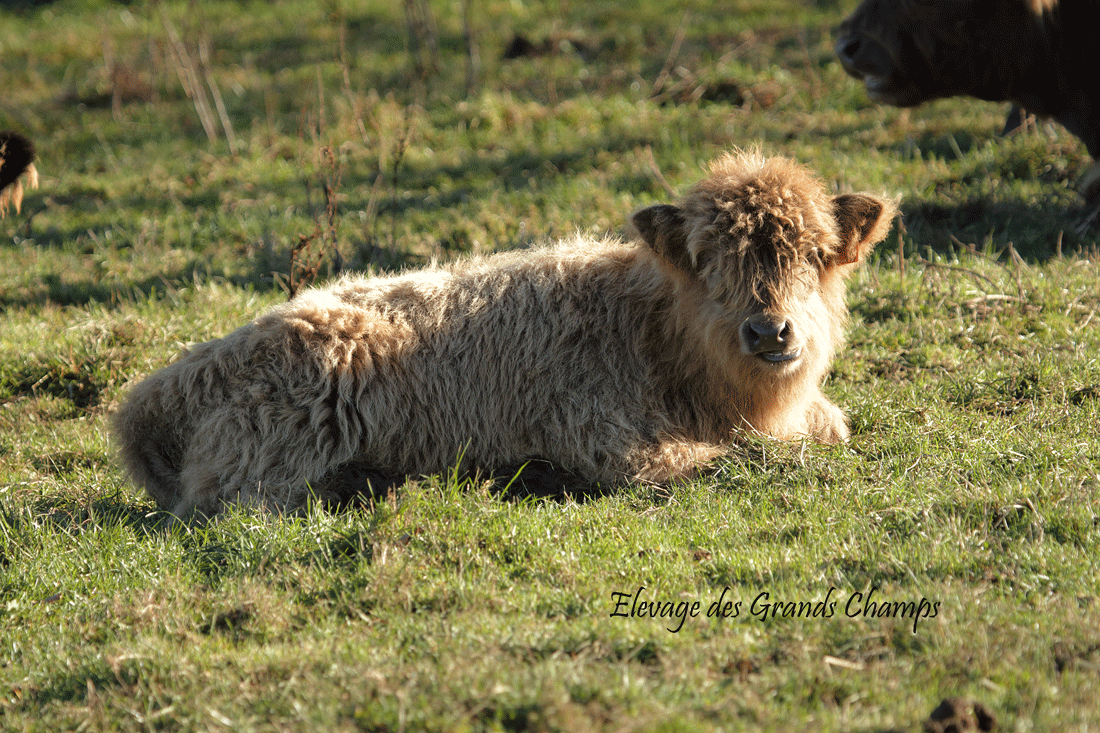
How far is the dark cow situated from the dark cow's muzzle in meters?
1.64

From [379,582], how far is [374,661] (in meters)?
0.58

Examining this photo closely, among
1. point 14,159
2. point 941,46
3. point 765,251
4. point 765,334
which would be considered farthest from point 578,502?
point 14,159

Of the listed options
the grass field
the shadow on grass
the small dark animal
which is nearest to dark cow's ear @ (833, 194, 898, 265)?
the grass field

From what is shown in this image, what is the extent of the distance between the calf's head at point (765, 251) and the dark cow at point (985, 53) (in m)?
0.73

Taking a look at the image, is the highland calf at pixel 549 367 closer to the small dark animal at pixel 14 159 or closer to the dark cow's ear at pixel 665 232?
the dark cow's ear at pixel 665 232

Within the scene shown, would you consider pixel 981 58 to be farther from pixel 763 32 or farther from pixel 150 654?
pixel 763 32

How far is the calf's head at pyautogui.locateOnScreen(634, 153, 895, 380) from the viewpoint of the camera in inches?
213

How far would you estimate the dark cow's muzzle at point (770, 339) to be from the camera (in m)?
5.30

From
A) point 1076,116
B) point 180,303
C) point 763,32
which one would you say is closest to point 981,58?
point 1076,116

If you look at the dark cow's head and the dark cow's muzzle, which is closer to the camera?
the dark cow's head

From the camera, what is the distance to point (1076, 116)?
523cm

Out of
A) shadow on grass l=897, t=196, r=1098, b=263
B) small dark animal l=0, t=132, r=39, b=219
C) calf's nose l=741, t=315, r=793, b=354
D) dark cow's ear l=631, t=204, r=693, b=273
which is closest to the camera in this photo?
calf's nose l=741, t=315, r=793, b=354

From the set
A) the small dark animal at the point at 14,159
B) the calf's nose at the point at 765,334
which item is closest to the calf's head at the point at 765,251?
the calf's nose at the point at 765,334

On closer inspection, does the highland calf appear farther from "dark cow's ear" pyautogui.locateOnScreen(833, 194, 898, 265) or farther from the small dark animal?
the small dark animal
